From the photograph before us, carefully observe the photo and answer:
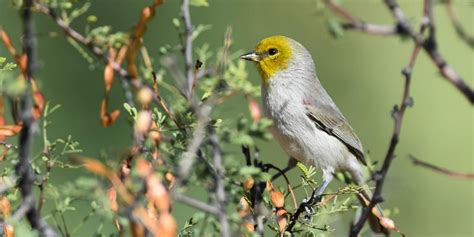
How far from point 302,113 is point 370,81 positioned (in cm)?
275

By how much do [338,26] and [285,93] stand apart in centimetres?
227

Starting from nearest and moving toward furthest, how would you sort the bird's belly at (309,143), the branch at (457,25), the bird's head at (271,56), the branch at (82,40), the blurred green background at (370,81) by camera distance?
the branch at (457,25)
the branch at (82,40)
the bird's belly at (309,143)
the bird's head at (271,56)
the blurred green background at (370,81)

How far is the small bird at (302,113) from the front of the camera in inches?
114

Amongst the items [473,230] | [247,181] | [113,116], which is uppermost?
[113,116]

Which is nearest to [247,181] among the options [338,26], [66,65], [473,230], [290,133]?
[338,26]

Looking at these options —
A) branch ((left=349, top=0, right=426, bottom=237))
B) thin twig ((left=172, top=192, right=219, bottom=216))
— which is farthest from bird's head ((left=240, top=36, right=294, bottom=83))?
thin twig ((left=172, top=192, right=219, bottom=216))

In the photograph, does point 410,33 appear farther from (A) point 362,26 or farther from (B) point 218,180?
(B) point 218,180

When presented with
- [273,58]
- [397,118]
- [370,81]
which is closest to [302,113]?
[273,58]

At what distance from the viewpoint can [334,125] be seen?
3098mm

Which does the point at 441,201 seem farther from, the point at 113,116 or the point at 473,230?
the point at 113,116

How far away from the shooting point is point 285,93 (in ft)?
9.83

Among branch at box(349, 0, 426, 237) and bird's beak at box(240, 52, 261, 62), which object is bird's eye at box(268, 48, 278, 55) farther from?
branch at box(349, 0, 426, 237)

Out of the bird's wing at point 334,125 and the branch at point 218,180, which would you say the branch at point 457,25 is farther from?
the bird's wing at point 334,125

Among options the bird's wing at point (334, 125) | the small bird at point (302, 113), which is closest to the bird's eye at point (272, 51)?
the small bird at point (302, 113)
